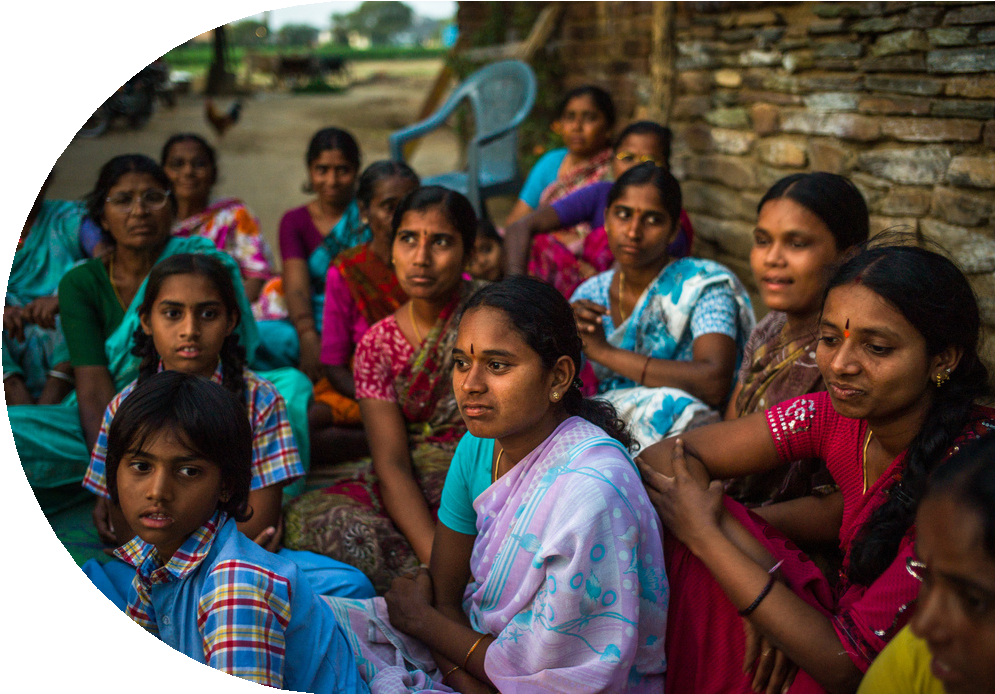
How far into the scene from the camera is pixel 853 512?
1769mm

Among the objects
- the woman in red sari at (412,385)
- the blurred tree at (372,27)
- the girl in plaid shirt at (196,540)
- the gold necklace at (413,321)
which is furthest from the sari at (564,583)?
the blurred tree at (372,27)

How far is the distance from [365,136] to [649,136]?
1021 centimetres

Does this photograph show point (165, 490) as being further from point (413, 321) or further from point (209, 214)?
point (209, 214)

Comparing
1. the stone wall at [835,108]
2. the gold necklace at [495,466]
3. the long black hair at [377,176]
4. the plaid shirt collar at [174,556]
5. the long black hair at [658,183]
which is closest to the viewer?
the plaid shirt collar at [174,556]

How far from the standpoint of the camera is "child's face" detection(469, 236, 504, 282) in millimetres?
3838

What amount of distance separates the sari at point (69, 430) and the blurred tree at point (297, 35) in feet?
109

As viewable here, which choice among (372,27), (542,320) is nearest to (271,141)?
(542,320)

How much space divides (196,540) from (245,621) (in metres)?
0.25

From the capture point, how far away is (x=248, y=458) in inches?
73.0

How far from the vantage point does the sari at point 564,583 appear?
1.60 meters

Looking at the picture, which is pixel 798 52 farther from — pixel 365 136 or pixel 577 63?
pixel 365 136

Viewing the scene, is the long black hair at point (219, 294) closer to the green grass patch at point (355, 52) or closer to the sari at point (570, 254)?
the sari at point (570, 254)

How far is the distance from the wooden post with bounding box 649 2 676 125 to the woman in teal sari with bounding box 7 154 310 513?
313 cm

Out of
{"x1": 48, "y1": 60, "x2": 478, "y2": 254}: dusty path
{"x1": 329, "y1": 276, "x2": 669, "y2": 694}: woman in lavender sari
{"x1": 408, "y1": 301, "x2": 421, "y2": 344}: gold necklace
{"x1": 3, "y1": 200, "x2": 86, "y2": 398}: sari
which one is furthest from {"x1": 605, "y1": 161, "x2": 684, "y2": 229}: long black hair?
{"x1": 48, "y1": 60, "x2": 478, "y2": 254}: dusty path
